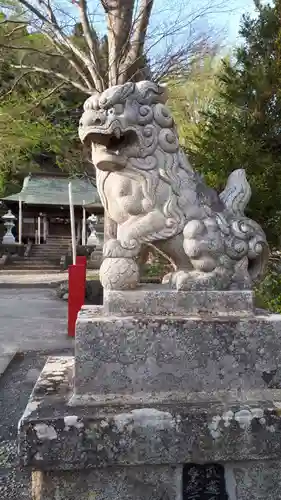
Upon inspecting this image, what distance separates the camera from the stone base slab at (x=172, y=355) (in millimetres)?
1572

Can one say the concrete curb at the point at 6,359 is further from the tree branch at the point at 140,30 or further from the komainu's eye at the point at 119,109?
the tree branch at the point at 140,30

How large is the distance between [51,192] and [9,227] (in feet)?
9.22

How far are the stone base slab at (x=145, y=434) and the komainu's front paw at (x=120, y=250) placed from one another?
1.78 feet

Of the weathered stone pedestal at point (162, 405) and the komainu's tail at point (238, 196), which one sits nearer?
the weathered stone pedestal at point (162, 405)

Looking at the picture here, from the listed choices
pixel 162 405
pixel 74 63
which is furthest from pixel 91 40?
pixel 162 405

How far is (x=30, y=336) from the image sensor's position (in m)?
5.50

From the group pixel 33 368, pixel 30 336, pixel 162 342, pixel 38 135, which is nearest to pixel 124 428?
pixel 162 342

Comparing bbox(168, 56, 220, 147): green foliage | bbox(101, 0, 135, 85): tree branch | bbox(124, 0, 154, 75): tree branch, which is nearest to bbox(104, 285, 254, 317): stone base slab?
bbox(101, 0, 135, 85): tree branch

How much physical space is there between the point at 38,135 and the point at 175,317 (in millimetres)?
9838

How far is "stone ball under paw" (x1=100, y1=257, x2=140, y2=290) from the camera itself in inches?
66.2

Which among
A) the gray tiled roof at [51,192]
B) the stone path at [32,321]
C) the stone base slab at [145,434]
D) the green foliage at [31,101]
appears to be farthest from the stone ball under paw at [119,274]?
the gray tiled roof at [51,192]

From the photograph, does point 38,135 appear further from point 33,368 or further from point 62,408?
point 62,408

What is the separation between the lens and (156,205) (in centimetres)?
175

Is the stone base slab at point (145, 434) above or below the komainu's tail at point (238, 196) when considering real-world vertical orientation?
below
